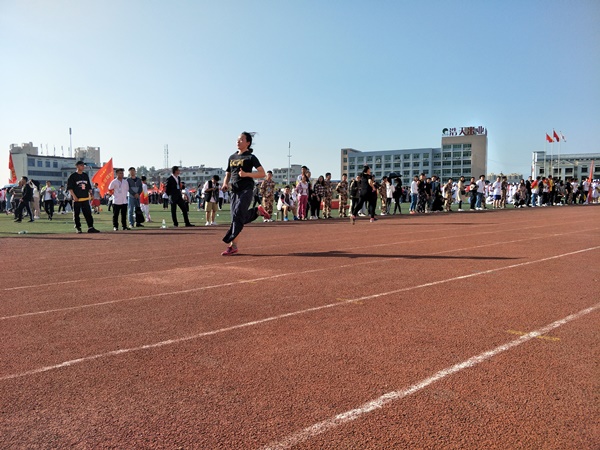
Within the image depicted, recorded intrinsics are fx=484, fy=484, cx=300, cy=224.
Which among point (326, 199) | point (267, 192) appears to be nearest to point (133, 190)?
point (267, 192)

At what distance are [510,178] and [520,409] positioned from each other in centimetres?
18824

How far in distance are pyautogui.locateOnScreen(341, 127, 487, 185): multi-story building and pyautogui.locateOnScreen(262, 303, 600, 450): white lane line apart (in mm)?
155791

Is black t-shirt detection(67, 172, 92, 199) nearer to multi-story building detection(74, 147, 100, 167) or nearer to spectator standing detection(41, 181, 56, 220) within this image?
spectator standing detection(41, 181, 56, 220)

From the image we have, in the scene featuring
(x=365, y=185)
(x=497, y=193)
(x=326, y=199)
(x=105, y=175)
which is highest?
(x=105, y=175)

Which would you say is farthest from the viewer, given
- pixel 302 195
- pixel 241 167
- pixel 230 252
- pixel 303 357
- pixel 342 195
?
pixel 342 195

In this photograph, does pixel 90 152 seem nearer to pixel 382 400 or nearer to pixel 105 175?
pixel 105 175

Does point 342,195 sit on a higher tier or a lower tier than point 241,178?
lower

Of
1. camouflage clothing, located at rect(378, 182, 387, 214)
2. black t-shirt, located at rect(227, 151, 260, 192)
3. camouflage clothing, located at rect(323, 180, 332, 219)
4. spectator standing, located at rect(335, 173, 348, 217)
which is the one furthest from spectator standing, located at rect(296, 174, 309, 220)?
black t-shirt, located at rect(227, 151, 260, 192)

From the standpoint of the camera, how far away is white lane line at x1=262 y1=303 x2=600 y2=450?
2479mm

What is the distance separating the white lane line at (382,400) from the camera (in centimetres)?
248

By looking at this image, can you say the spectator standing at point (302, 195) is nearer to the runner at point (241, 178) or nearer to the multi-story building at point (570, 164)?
the runner at point (241, 178)

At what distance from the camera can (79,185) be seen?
1377 centimetres

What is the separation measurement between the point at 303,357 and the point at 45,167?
136840 millimetres

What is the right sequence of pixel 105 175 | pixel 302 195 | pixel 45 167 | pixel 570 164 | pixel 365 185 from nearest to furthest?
1. pixel 365 185
2. pixel 302 195
3. pixel 105 175
4. pixel 45 167
5. pixel 570 164
